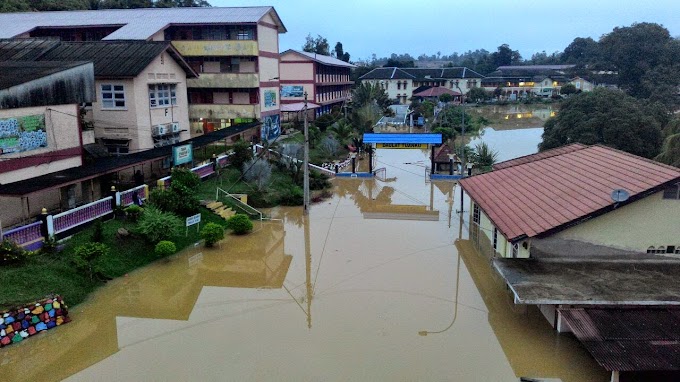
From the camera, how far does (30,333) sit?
1264 centimetres

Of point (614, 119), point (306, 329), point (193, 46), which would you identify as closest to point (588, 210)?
point (306, 329)

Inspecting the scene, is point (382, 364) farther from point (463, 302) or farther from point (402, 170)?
point (402, 170)

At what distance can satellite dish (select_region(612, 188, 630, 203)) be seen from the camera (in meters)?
13.2

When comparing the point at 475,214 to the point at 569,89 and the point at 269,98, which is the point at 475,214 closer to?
the point at 269,98

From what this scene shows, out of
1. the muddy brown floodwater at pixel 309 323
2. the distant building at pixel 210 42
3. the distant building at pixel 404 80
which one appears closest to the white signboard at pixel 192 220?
the muddy brown floodwater at pixel 309 323

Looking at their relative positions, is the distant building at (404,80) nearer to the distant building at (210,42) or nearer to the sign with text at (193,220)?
the distant building at (210,42)

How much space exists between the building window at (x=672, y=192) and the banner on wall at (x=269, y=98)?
92.0 ft

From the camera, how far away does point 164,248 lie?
685 inches

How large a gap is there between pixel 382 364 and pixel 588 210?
6.44 metres

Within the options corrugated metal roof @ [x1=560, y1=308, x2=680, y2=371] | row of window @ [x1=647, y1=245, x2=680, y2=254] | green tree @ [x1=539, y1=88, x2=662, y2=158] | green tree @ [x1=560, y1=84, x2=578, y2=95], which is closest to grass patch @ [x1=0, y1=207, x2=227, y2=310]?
corrugated metal roof @ [x1=560, y1=308, x2=680, y2=371]

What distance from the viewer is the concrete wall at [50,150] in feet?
55.6

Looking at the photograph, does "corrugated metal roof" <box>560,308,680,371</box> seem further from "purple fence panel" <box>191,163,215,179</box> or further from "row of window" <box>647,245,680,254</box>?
"purple fence panel" <box>191,163,215,179</box>

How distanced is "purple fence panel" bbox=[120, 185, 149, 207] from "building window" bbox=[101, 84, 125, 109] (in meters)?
6.11

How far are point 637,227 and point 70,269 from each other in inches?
582
